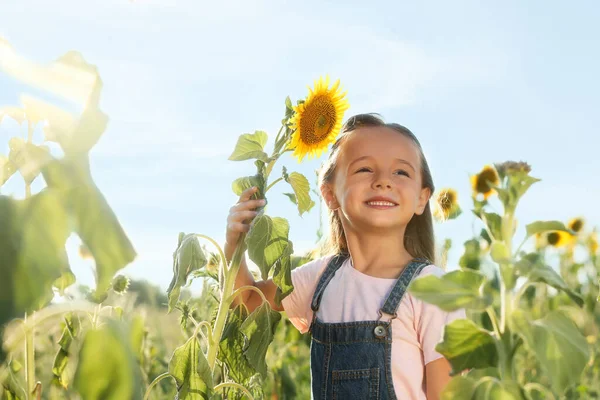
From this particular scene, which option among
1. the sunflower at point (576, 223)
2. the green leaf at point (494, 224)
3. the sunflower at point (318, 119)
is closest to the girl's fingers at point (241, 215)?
the sunflower at point (318, 119)

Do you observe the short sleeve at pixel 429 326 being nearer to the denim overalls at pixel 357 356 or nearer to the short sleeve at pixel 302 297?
the denim overalls at pixel 357 356

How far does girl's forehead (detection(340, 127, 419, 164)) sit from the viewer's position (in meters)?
1.64

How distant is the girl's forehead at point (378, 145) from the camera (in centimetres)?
164

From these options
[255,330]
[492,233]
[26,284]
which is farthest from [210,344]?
[26,284]

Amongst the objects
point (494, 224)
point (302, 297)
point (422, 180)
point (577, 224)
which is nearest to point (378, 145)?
point (422, 180)

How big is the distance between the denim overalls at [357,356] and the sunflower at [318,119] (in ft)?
1.13

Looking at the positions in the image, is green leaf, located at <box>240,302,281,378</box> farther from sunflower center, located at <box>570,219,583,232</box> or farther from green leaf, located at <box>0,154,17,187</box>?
sunflower center, located at <box>570,219,583,232</box>

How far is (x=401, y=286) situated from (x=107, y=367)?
126 cm

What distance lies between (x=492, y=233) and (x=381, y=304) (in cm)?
99

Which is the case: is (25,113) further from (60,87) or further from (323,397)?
(323,397)

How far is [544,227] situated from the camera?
576 mm

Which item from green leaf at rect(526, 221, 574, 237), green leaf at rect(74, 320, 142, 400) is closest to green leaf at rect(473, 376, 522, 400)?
green leaf at rect(526, 221, 574, 237)

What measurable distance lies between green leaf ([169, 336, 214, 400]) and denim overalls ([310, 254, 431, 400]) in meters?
0.55

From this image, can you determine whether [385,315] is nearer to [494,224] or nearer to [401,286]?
[401,286]
